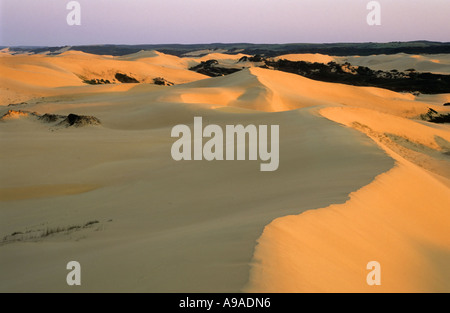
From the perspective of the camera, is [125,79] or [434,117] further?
[125,79]

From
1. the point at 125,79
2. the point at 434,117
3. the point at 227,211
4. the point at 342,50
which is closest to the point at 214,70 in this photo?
the point at 125,79

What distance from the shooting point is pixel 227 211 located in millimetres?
5777

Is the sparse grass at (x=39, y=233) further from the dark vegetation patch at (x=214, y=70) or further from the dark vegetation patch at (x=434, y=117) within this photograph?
the dark vegetation patch at (x=214, y=70)

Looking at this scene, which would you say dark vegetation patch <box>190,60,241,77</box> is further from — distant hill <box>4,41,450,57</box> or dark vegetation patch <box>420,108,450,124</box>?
distant hill <box>4,41,450,57</box>

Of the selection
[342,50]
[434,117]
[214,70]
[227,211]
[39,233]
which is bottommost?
[39,233]

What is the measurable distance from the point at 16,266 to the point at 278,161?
522 cm

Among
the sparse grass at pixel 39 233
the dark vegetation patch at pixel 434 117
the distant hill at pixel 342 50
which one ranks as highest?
the distant hill at pixel 342 50

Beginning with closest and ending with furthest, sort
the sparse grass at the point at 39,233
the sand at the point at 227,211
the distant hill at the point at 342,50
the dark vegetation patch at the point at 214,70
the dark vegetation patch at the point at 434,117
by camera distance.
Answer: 1. the sand at the point at 227,211
2. the sparse grass at the point at 39,233
3. the dark vegetation patch at the point at 434,117
4. the dark vegetation patch at the point at 214,70
5. the distant hill at the point at 342,50

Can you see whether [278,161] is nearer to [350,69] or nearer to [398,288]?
[398,288]

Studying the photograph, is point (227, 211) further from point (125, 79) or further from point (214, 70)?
point (214, 70)

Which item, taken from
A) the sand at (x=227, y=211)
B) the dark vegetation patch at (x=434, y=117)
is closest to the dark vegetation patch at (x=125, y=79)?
the dark vegetation patch at (x=434, y=117)

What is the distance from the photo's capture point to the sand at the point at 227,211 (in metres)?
3.50

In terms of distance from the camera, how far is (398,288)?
3820 mm
